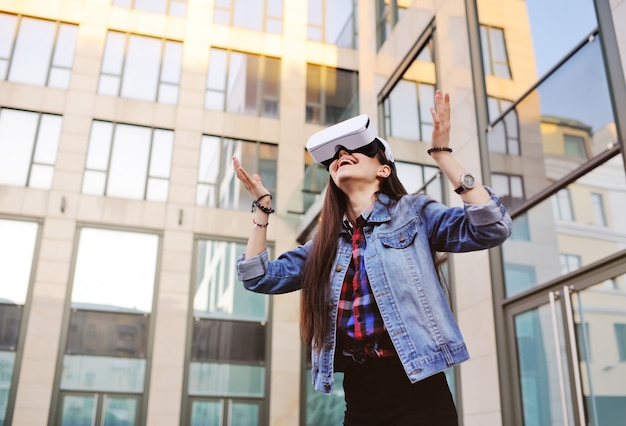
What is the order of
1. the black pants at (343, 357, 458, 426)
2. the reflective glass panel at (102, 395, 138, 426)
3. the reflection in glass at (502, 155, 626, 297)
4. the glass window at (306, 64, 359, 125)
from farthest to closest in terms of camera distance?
1. the glass window at (306, 64, 359, 125)
2. the reflective glass panel at (102, 395, 138, 426)
3. the reflection in glass at (502, 155, 626, 297)
4. the black pants at (343, 357, 458, 426)

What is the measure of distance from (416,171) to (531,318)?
344 cm

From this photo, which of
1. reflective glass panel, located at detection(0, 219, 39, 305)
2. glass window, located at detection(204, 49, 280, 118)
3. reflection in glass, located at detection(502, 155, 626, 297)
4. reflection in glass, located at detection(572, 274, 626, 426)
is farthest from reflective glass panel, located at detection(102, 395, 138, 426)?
reflection in glass, located at detection(572, 274, 626, 426)

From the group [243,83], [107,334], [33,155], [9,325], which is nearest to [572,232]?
[107,334]

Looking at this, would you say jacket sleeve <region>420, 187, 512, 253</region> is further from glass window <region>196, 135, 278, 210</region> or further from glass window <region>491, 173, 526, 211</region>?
glass window <region>196, 135, 278, 210</region>

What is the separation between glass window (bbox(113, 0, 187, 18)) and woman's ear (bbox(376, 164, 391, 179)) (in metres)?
16.2

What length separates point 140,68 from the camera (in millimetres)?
16531

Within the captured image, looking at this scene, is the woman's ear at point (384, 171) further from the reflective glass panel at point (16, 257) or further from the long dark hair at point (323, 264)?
the reflective glass panel at point (16, 257)

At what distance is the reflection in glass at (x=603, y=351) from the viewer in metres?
5.42

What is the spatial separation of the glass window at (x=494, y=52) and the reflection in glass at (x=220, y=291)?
334 inches

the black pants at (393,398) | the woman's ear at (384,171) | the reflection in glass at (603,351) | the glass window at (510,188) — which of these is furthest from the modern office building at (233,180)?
the black pants at (393,398)

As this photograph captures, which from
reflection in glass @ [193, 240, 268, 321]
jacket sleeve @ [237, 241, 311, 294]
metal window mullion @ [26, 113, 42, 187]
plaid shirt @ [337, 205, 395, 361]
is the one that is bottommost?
plaid shirt @ [337, 205, 395, 361]

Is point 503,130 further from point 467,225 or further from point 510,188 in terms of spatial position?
point 467,225

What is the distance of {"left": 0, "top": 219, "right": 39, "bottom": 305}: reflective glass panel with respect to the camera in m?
14.0

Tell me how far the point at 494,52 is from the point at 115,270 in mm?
10114
